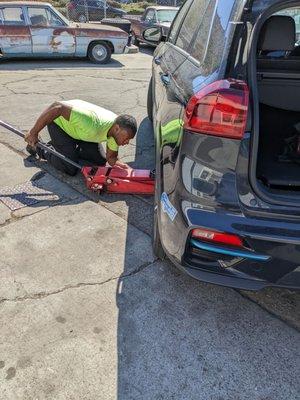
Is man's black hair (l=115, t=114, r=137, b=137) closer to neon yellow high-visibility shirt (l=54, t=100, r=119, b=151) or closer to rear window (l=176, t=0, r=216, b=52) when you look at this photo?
neon yellow high-visibility shirt (l=54, t=100, r=119, b=151)

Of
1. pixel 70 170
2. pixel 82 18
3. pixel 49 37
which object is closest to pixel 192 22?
pixel 70 170

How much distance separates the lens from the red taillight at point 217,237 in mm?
1904

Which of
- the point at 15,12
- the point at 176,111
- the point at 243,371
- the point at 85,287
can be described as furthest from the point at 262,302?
the point at 15,12

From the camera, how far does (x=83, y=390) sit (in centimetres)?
193

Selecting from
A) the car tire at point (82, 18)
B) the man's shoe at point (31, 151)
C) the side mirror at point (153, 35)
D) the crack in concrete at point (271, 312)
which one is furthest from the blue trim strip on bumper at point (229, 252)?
the car tire at point (82, 18)

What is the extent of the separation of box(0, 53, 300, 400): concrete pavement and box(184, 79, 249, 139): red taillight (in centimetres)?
114

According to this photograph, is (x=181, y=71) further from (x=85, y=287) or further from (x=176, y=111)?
(x=85, y=287)

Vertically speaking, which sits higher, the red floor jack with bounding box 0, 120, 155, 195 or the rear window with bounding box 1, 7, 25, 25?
the rear window with bounding box 1, 7, 25, 25

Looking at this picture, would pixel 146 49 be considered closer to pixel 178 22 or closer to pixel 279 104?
pixel 178 22

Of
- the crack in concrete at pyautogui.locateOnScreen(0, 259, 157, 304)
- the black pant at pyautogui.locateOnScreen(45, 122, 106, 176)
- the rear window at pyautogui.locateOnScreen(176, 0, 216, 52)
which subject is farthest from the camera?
the black pant at pyautogui.locateOnScreen(45, 122, 106, 176)

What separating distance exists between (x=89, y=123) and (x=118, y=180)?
1.99 ft

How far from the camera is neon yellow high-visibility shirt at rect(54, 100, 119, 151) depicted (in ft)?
12.2

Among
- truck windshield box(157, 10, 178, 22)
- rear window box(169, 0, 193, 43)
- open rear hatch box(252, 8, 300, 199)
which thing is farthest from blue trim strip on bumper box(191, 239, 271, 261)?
truck windshield box(157, 10, 178, 22)

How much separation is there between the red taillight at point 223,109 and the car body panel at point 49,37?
380 inches
